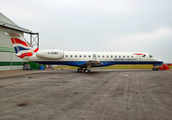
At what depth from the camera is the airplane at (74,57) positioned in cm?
1892

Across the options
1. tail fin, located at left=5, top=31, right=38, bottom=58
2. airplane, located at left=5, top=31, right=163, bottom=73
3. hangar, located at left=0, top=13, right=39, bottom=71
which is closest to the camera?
tail fin, located at left=5, top=31, right=38, bottom=58

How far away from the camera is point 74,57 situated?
2047 centimetres

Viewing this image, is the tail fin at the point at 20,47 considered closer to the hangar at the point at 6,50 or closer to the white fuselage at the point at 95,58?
the white fuselage at the point at 95,58

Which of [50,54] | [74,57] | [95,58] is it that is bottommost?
[95,58]

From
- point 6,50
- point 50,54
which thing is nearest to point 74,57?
point 50,54

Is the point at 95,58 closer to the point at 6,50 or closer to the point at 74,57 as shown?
the point at 74,57

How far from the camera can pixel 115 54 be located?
872 inches

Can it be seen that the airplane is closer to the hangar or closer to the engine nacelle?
the engine nacelle

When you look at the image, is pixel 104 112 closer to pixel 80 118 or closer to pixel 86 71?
pixel 80 118

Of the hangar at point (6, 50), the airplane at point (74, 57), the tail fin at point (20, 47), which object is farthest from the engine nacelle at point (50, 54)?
the hangar at point (6, 50)

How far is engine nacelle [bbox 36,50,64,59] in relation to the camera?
19.0 m

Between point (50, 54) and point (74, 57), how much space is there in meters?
3.78

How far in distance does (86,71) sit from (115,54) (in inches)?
244

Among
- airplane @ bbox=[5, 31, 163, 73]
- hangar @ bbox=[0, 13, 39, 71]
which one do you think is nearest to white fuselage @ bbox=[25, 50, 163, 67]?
airplane @ bbox=[5, 31, 163, 73]
